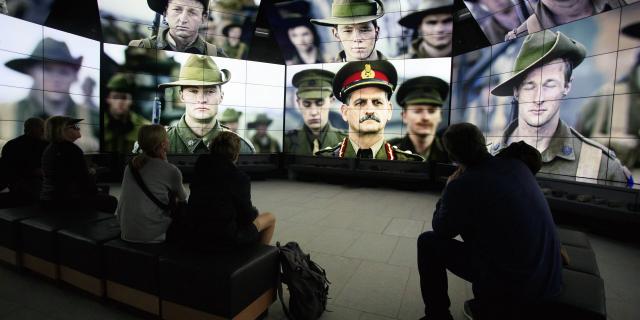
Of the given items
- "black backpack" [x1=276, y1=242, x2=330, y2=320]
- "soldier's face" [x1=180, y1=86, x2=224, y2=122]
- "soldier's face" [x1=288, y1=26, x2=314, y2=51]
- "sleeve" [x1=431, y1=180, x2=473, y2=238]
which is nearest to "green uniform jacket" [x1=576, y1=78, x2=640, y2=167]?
"sleeve" [x1=431, y1=180, x2=473, y2=238]

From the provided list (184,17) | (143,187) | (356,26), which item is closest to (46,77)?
(184,17)

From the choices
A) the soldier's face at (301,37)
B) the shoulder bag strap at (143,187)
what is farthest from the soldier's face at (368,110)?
the shoulder bag strap at (143,187)

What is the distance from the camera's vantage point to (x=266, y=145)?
415 inches

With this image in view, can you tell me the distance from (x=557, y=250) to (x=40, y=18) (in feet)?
33.3

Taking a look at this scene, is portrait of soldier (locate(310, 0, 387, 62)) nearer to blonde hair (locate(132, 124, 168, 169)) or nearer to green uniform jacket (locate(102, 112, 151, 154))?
green uniform jacket (locate(102, 112, 151, 154))

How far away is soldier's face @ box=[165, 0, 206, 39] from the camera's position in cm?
882

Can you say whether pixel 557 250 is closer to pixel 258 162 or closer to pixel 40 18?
pixel 258 162

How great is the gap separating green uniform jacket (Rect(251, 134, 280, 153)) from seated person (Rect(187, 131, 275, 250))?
829cm

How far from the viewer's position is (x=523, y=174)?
1.74 metres

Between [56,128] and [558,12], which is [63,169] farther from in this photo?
[558,12]

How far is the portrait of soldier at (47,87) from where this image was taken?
6926 mm

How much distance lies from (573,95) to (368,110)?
4852 mm

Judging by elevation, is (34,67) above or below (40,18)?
below

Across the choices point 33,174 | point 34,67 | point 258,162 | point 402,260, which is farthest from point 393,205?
point 34,67
